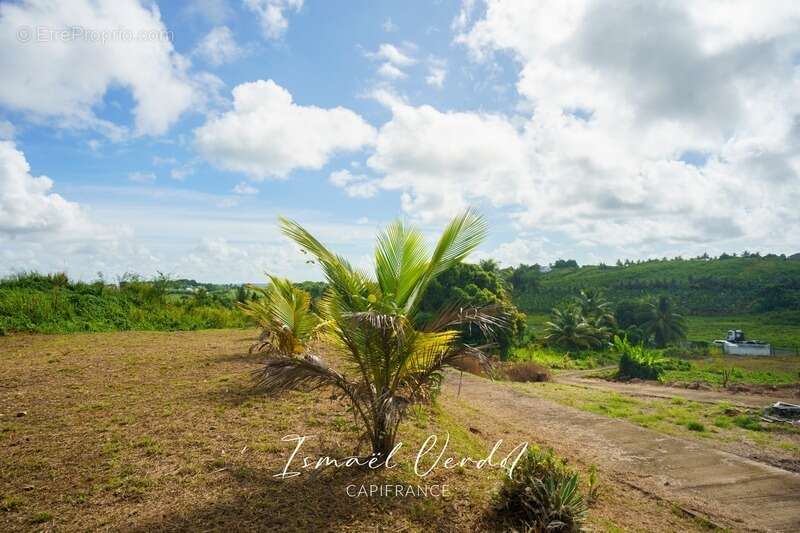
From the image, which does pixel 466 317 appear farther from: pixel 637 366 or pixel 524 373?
pixel 637 366

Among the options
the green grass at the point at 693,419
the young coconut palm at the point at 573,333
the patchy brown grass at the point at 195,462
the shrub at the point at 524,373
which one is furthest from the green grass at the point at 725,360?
the patchy brown grass at the point at 195,462

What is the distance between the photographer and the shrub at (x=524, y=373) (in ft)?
65.2

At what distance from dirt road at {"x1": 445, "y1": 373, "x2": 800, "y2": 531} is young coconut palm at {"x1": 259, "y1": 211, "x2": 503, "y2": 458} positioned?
3.65 m

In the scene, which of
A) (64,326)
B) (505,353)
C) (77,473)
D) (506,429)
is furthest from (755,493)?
Answer: (505,353)

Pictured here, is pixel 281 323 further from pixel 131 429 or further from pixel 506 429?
pixel 506 429

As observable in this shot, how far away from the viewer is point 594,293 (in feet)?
156

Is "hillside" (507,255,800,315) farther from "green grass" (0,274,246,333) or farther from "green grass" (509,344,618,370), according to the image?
"green grass" (0,274,246,333)

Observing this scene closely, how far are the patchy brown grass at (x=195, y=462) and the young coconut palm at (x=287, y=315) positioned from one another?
102 centimetres

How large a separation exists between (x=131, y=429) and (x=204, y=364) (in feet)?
13.4

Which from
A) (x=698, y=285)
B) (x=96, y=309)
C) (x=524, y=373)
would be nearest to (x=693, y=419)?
(x=524, y=373)

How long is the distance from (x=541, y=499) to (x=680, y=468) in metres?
4.11

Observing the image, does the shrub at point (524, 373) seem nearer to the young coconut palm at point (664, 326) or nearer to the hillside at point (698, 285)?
the young coconut palm at point (664, 326)

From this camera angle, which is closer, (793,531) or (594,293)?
(793,531)

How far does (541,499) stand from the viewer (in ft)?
13.0
